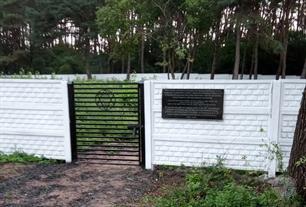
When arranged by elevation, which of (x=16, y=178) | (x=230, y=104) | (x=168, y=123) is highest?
(x=230, y=104)

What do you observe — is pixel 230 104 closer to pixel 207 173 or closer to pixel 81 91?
pixel 207 173

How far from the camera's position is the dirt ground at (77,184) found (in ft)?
13.0

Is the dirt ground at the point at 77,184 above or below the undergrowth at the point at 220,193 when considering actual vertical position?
below

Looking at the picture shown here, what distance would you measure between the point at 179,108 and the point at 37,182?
86.1 inches

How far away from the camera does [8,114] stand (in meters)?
5.68

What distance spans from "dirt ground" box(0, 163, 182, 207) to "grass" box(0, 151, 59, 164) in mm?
161

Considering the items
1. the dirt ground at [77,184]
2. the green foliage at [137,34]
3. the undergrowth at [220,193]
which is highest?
the green foliage at [137,34]

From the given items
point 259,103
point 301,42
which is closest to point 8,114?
point 259,103

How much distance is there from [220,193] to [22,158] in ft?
11.5

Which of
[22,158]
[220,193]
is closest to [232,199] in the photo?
[220,193]

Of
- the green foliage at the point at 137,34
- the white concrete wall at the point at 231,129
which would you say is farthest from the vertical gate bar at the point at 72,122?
the green foliage at the point at 137,34

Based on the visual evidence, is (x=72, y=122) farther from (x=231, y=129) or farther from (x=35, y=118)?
(x=231, y=129)

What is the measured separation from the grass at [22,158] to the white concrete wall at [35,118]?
0.07 m

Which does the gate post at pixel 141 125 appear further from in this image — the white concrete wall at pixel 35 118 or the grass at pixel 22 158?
the grass at pixel 22 158
